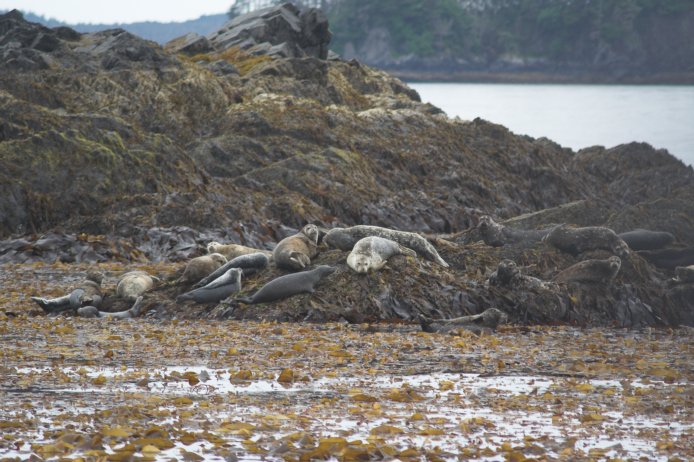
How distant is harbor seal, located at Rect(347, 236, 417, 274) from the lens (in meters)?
11.3

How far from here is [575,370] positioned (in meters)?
7.97

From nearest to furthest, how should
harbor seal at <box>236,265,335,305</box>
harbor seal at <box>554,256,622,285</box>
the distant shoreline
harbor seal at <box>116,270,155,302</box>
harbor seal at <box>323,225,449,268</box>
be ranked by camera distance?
1. harbor seal at <box>236,265,335,305</box>
2. harbor seal at <box>116,270,155,302</box>
3. harbor seal at <box>554,256,622,285</box>
4. harbor seal at <box>323,225,449,268</box>
5. the distant shoreline

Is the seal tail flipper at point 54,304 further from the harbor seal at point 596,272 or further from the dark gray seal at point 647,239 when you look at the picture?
the dark gray seal at point 647,239

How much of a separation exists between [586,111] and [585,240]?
65671 millimetres

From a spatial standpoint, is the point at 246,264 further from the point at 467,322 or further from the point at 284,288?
the point at 467,322

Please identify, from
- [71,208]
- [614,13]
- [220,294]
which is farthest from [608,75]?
[220,294]

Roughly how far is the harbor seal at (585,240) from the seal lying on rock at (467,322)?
2.51 m

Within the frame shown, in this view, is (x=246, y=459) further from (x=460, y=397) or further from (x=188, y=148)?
(x=188, y=148)

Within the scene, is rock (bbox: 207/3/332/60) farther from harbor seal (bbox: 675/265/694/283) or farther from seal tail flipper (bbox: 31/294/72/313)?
seal tail flipper (bbox: 31/294/72/313)

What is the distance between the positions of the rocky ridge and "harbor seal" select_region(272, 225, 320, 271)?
20cm

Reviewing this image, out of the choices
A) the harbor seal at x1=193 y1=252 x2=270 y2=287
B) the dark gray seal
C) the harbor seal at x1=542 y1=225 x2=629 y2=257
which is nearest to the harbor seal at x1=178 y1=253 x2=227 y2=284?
the harbor seal at x1=193 y1=252 x2=270 y2=287

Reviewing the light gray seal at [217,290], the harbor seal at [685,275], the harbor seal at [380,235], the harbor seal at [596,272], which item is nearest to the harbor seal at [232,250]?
the harbor seal at [380,235]

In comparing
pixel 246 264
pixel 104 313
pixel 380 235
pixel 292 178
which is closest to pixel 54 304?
pixel 104 313

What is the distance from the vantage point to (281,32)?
136ft
